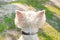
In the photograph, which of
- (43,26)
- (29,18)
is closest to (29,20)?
(29,18)

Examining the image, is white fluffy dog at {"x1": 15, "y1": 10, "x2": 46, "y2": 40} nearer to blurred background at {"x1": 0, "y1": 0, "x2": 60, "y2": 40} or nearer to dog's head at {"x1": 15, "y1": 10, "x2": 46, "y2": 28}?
dog's head at {"x1": 15, "y1": 10, "x2": 46, "y2": 28}

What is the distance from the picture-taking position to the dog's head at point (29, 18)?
155 inches

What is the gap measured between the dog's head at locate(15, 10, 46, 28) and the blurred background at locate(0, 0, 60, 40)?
2147 millimetres

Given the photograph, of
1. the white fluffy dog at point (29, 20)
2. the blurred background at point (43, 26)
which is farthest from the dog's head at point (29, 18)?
the blurred background at point (43, 26)

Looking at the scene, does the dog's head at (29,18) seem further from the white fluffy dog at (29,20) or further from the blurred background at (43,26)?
the blurred background at (43,26)

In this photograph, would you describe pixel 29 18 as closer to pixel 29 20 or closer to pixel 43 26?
pixel 29 20

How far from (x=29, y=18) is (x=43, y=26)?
99.0 inches

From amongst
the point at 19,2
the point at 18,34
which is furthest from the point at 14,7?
the point at 18,34

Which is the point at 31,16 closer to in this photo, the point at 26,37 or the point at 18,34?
the point at 26,37

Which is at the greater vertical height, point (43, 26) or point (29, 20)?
point (29, 20)

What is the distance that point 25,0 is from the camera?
7.11 metres

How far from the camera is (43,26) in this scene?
646 centimetres

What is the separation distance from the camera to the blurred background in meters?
6.19

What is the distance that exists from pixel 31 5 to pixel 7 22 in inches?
38.6
